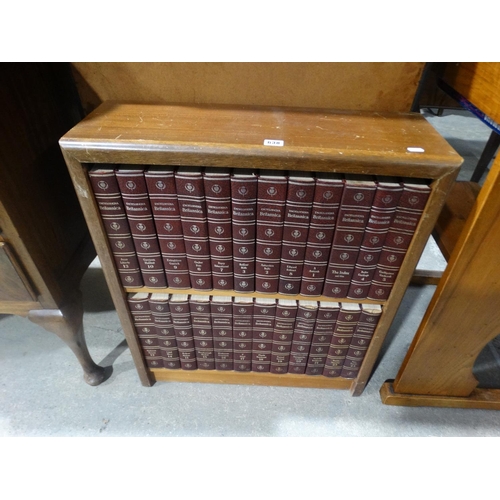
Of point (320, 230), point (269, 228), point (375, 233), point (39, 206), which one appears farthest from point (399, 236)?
point (39, 206)

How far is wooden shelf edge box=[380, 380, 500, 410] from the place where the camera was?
105 centimetres

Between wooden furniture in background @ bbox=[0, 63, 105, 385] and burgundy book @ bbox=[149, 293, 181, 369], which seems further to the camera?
burgundy book @ bbox=[149, 293, 181, 369]

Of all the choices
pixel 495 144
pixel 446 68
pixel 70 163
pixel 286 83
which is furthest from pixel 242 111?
pixel 495 144

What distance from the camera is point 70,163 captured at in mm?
651

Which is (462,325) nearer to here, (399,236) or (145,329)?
(399,236)

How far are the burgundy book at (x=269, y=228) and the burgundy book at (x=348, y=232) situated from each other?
0.37 ft

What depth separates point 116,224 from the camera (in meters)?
0.74

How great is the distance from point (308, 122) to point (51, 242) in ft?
2.07

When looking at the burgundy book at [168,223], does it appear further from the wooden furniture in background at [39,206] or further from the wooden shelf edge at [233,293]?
the wooden furniture in background at [39,206]

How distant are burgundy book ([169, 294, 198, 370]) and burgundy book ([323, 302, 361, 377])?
14.8 inches

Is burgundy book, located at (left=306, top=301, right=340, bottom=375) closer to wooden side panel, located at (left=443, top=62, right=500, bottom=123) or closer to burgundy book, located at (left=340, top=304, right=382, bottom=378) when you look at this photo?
burgundy book, located at (left=340, top=304, right=382, bottom=378)

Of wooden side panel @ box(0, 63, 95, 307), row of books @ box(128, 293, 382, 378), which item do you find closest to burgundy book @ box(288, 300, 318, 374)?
row of books @ box(128, 293, 382, 378)

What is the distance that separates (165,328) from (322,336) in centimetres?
41

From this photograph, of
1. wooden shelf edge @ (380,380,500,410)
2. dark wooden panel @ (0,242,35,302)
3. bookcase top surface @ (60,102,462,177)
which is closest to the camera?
bookcase top surface @ (60,102,462,177)
